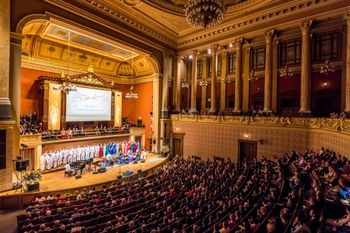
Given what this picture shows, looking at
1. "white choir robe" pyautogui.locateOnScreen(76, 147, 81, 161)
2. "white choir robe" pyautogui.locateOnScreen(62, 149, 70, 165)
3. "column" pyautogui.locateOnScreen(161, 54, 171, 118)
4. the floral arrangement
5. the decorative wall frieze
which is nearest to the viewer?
the decorative wall frieze

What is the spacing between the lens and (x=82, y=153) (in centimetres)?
1630

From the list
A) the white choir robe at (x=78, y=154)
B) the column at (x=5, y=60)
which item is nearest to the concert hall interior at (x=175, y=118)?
the column at (x=5, y=60)

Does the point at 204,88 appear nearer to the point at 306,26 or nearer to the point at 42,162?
the point at 306,26

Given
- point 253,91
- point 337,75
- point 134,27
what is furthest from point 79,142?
point 337,75

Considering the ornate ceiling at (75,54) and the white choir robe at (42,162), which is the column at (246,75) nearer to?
the ornate ceiling at (75,54)

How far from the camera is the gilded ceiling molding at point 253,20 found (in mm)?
12539

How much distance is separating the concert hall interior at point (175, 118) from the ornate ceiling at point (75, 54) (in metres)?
0.12

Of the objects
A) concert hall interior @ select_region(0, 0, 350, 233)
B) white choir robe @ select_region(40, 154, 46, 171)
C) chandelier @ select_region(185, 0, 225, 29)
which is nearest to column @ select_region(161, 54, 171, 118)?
concert hall interior @ select_region(0, 0, 350, 233)

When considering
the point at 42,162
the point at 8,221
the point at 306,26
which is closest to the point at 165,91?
the point at 42,162

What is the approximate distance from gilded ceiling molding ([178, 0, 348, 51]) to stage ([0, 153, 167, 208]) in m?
12.2

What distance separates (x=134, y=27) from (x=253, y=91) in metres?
11.7

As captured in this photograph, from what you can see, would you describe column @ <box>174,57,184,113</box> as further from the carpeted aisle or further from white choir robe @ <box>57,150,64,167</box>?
the carpeted aisle

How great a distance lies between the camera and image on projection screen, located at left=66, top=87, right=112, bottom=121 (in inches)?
706

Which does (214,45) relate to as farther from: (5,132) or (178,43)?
(5,132)
